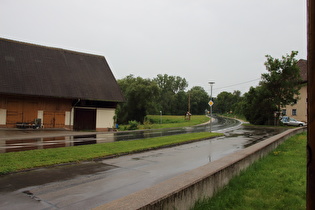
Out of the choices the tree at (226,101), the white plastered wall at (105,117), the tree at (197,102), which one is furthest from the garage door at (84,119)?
the tree at (226,101)

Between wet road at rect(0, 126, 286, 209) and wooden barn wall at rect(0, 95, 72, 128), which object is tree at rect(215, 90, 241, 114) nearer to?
wooden barn wall at rect(0, 95, 72, 128)

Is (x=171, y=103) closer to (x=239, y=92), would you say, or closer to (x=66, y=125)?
(x=239, y=92)

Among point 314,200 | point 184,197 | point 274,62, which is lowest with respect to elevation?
point 184,197

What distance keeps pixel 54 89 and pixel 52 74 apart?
2711 mm

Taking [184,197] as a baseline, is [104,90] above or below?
above

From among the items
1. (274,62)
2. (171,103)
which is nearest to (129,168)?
(274,62)

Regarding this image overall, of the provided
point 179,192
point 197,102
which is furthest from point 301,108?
point 197,102

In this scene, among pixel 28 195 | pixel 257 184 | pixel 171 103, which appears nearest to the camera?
pixel 28 195

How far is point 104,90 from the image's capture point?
3036 centimetres

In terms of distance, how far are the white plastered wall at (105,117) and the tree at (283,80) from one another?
24297 millimetres

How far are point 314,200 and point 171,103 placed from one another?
111399 mm

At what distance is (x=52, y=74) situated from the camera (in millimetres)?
27625

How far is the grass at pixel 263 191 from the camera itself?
4766mm

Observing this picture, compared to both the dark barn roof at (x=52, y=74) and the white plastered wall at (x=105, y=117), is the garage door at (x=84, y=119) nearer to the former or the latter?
the white plastered wall at (x=105, y=117)
